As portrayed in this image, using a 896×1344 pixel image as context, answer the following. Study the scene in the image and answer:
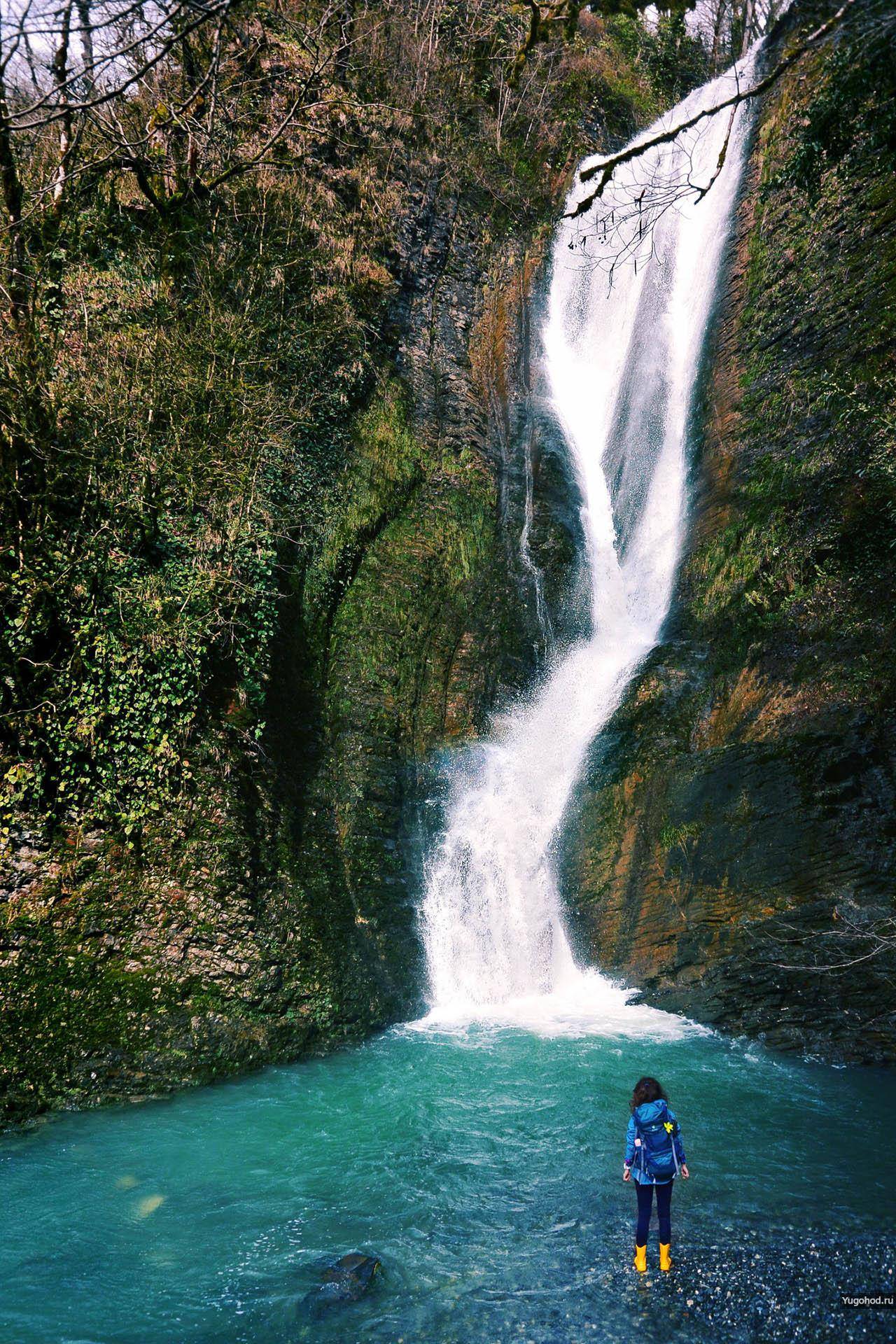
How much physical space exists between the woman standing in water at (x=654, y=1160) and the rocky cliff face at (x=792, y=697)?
387cm

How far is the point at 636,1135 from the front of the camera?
15.8 feet

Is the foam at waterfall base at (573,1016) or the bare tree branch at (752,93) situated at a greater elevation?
the bare tree branch at (752,93)

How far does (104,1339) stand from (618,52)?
3048 cm

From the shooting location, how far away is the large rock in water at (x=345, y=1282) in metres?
4.59

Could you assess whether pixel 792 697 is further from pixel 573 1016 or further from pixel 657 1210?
pixel 657 1210

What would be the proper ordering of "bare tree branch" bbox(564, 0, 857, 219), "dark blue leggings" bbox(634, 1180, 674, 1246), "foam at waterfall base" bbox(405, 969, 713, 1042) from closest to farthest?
"dark blue leggings" bbox(634, 1180, 674, 1246) < "bare tree branch" bbox(564, 0, 857, 219) < "foam at waterfall base" bbox(405, 969, 713, 1042)

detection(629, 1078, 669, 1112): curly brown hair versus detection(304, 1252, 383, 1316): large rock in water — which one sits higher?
detection(629, 1078, 669, 1112): curly brown hair

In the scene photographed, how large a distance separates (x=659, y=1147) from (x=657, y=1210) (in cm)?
43

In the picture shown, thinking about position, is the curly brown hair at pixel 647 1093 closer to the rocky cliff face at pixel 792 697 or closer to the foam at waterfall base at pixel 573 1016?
the rocky cliff face at pixel 792 697

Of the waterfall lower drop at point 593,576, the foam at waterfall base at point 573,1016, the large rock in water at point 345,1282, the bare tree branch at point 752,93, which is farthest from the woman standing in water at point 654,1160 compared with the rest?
the bare tree branch at point 752,93

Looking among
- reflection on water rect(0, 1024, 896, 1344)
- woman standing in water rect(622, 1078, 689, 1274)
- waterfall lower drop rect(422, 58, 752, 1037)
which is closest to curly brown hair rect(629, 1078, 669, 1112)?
woman standing in water rect(622, 1078, 689, 1274)

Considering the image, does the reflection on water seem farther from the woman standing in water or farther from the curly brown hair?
the curly brown hair

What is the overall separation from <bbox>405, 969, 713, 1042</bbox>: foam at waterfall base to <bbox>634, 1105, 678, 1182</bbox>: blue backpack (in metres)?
4.09

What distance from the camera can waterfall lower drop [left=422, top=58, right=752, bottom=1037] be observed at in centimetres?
1013
